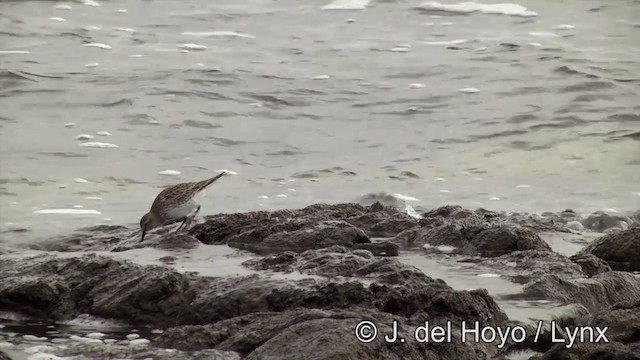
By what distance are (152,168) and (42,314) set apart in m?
4.71

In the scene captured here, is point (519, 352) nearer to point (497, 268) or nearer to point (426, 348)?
point (426, 348)

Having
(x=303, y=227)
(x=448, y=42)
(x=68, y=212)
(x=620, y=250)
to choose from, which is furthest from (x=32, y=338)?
(x=448, y=42)

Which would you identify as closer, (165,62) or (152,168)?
(152,168)

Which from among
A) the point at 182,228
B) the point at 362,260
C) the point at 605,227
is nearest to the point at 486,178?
the point at 605,227

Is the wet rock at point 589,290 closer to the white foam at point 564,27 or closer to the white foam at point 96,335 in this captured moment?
the white foam at point 96,335

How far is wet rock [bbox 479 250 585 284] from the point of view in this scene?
5328 mm

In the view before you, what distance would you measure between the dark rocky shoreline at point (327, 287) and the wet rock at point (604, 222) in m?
0.60

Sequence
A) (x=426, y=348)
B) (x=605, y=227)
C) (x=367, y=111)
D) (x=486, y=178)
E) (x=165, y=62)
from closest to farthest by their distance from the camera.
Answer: (x=426, y=348) < (x=605, y=227) < (x=486, y=178) < (x=367, y=111) < (x=165, y=62)

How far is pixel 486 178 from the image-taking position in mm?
9641

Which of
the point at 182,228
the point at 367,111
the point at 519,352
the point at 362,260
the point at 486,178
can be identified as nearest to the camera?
the point at 519,352

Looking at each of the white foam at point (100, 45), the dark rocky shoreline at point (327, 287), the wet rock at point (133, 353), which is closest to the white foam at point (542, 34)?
the white foam at point (100, 45)

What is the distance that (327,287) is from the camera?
4676mm

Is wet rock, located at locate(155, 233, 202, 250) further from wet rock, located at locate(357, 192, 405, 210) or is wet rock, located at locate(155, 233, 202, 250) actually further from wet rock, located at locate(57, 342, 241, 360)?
wet rock, located at locate(357, 192, 405, 210)

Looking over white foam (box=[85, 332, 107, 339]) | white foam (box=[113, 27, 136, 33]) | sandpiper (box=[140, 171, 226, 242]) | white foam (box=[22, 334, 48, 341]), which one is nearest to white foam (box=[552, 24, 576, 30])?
white foam (box=[113, 27, 136, 33])
